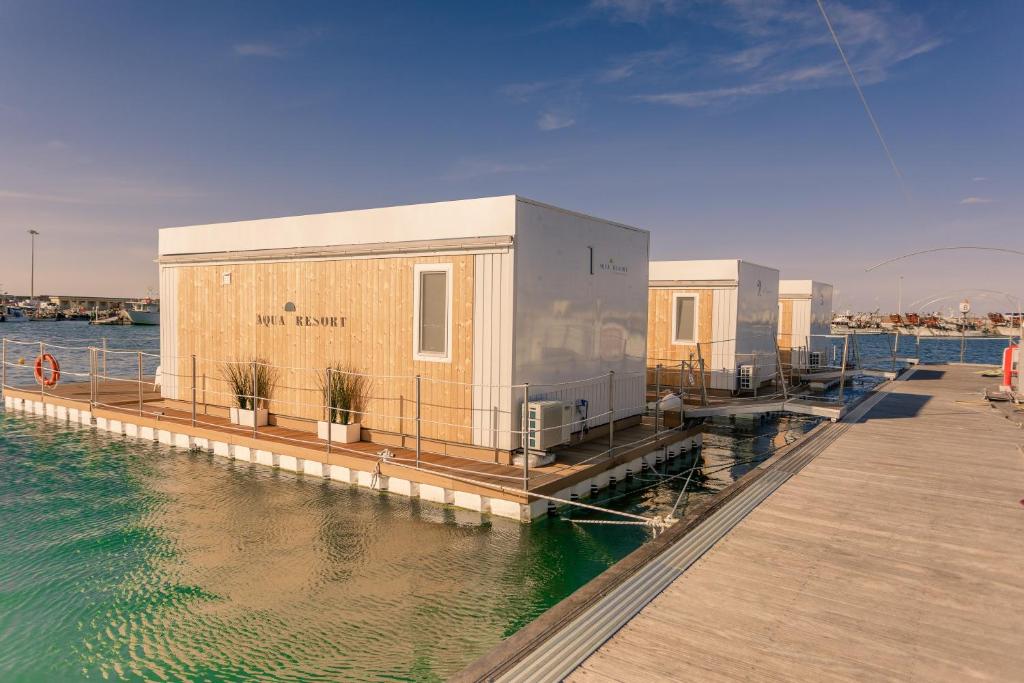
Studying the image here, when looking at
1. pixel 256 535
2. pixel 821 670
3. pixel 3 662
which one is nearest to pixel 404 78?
pixel 256 535

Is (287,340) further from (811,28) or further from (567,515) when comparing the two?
(811,28)

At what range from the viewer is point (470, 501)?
24.3ft

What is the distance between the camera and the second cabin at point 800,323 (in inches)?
802

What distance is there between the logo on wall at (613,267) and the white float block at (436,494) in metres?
4.37

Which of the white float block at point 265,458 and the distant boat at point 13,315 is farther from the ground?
the distant boat at point 13,315

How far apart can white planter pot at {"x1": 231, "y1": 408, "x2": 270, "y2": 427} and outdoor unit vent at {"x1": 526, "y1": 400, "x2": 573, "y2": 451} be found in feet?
17.4

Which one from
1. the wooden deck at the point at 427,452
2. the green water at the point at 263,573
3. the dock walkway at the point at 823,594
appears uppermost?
the dock walkway at the point at 823,594

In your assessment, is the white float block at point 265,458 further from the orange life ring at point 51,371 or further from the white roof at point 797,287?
the white roof at point 797,287

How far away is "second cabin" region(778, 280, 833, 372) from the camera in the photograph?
20.4 meters

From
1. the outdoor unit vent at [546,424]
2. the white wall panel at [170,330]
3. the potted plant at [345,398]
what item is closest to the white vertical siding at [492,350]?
the outdoor unit vent at [546,424]

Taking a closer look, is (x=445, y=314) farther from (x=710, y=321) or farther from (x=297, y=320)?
(x=710, y=321)

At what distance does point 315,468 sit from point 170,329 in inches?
227

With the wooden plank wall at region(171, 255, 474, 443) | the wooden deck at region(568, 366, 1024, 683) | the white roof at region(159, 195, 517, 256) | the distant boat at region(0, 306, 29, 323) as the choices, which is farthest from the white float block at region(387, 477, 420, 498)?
the distant boat at region(0, 306, 29, 323)

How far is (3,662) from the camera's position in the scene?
446cm
